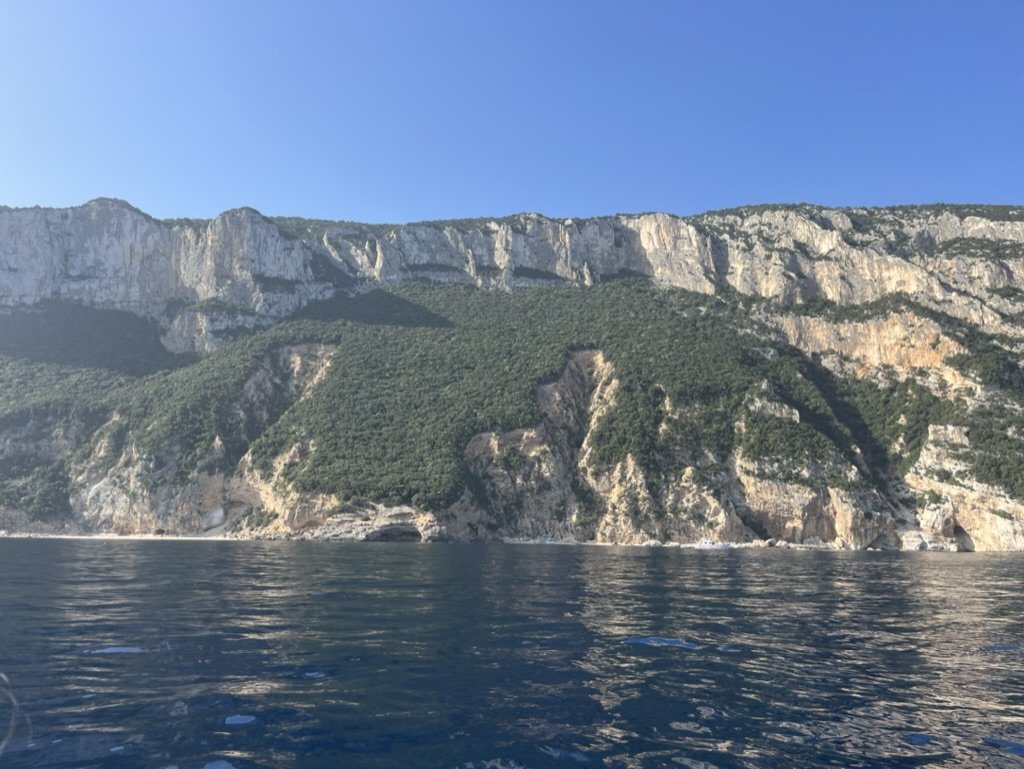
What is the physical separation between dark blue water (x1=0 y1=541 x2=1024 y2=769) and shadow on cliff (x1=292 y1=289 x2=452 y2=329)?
124289 mm

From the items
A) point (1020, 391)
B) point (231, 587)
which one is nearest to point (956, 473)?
point (1020, 391)

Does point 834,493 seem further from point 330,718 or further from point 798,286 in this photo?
point 330,718

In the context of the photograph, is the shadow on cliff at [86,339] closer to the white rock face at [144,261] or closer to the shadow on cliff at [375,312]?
the white rock face at [144,261]

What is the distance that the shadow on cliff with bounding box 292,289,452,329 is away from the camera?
154 metres

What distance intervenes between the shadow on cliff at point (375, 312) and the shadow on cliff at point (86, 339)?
29023 millimetres

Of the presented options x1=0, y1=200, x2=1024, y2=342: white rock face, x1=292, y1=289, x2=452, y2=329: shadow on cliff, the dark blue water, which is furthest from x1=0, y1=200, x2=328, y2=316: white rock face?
the dark blue water

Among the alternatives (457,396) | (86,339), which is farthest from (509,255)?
(86,339)

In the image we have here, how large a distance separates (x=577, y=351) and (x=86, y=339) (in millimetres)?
102787

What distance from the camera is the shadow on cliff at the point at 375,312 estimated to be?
154 metres

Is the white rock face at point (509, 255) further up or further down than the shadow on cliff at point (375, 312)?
further up

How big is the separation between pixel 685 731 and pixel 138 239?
184 metres

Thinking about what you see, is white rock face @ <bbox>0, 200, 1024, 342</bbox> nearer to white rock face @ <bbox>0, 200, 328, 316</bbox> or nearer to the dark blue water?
white rock face @ <bbox>0, 200, 328, 316</bbox>

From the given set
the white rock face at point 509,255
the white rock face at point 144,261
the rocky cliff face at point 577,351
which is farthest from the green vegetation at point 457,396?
the white rock face at point 509,255

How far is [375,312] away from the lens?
521 feet
